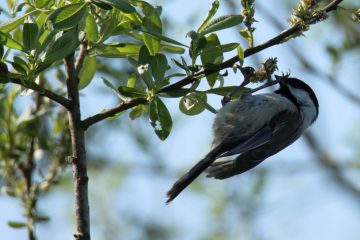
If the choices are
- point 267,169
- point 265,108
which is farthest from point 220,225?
point 265,108

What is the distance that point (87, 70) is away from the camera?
8.34 ft

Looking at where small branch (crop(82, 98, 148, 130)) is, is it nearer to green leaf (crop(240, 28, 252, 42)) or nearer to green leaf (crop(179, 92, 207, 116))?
green leaf (crop(179, 92, 207, 116))

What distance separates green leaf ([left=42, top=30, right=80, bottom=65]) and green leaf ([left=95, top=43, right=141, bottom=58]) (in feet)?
1.05

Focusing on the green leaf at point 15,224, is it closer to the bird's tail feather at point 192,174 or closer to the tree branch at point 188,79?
the bird's tail feather at point 192,174

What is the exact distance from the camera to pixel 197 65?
2131mm

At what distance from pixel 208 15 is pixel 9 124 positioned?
1271 mm

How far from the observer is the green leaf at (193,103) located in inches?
92.6

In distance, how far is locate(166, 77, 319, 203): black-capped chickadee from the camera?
11.3ft

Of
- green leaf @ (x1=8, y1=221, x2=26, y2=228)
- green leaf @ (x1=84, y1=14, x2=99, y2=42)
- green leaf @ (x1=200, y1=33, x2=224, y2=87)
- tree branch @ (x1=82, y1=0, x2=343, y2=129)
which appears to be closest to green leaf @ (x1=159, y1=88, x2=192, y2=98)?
tree branch @ (x1=82, y1=0, x2=343, y2=129)

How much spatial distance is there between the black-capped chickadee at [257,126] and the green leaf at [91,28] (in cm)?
107

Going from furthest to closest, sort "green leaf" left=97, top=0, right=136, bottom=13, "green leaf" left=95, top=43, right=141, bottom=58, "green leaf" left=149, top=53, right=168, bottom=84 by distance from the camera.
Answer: "green leaf" left=95, top=43, right=141, bottom=58 → "green leaf" left=149, top=53, right=168, bottom=84 → "green leaf" left=97, top=0, right=136, bottom=13

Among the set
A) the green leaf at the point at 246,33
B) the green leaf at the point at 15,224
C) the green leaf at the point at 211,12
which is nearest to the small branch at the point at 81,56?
the green leaf at the point at 211,12

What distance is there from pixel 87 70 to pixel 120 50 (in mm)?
252

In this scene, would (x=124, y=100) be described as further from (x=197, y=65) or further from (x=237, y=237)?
(x=237, y=237)
